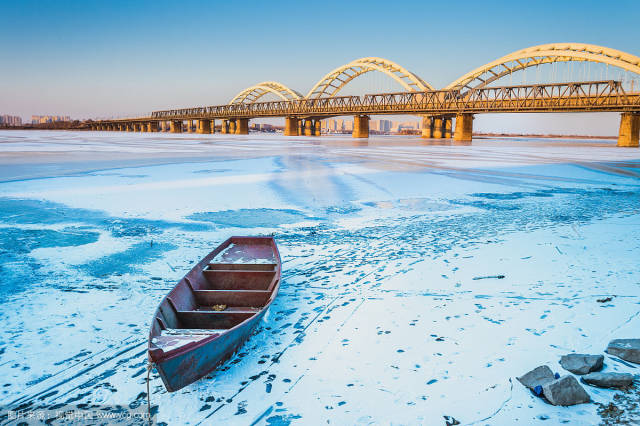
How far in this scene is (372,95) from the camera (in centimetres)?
8581

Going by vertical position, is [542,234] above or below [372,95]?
below

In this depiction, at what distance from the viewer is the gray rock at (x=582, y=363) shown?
13.4 ft

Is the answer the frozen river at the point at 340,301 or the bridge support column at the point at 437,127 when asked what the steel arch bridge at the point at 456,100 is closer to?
the bridge support column at the point at 437,127

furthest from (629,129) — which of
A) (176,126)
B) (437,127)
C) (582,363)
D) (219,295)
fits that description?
(176,126)

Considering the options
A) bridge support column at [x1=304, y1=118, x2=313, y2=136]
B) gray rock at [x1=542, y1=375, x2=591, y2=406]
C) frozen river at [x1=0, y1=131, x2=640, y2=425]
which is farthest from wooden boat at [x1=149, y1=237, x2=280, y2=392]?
bridge support column at [x1=304, y1=118, x2=313, y2=136]

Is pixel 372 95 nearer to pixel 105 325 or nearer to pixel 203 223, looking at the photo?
pixel 203 223

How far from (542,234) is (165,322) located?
27.8ft

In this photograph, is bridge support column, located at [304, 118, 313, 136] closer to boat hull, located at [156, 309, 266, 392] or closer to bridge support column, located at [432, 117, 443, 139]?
bridge support column, located at [432, 117, 443, 139]

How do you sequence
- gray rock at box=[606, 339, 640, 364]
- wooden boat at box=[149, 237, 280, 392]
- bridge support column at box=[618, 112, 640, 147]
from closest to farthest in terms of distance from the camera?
wooden boat at box=[149, 237, 280, 392]
gray rock at box=[606, 339, 640, 364]
bridge support column at box=[618, 112, 640, 147]

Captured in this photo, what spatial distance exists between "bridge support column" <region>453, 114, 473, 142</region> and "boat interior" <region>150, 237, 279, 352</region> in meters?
67.4

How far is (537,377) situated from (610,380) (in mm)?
606

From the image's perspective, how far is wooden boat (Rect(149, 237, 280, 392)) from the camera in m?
3.73

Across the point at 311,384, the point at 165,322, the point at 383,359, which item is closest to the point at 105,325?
the point at 165,322

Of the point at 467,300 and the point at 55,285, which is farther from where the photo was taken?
the point at 55,285
